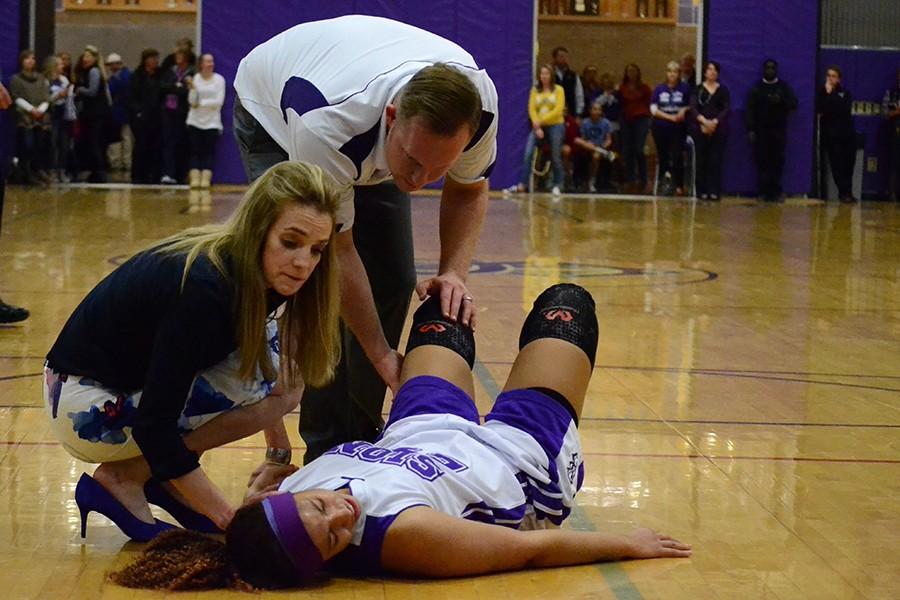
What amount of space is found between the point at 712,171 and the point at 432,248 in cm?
812

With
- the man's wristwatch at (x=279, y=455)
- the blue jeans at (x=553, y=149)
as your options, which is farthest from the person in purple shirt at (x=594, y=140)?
the man's wristwatch at (x=279, y=455)

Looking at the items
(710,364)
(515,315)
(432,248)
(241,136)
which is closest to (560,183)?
(432,248)

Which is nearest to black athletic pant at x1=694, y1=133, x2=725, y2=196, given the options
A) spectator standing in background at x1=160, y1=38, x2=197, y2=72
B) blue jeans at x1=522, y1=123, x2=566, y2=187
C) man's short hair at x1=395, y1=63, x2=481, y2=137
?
blue jeans at x1=522, y1=123, x2=566, y2=187

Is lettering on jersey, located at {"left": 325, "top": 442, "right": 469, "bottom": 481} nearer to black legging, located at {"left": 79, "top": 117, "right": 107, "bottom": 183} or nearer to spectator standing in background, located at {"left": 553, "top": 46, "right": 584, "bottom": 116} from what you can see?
black legging, located at {"left": 79, "top": 117, "right": 107, "bottom": 183}

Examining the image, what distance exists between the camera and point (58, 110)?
1662cm

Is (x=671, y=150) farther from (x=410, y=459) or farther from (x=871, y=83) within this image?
(x=410, y=459)

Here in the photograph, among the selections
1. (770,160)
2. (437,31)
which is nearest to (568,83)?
(437,31)

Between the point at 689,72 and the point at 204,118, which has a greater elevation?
the point at 689,72

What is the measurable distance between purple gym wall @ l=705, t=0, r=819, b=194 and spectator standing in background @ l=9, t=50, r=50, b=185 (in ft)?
27.5

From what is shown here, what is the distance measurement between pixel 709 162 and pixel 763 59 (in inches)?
71.0

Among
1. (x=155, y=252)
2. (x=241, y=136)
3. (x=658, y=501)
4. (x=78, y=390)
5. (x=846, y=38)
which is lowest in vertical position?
(x=658, y=501)

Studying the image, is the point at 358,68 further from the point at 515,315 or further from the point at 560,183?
the point at 560,183

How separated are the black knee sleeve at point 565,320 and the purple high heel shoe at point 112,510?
3.46ft

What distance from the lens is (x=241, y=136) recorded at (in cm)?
384
